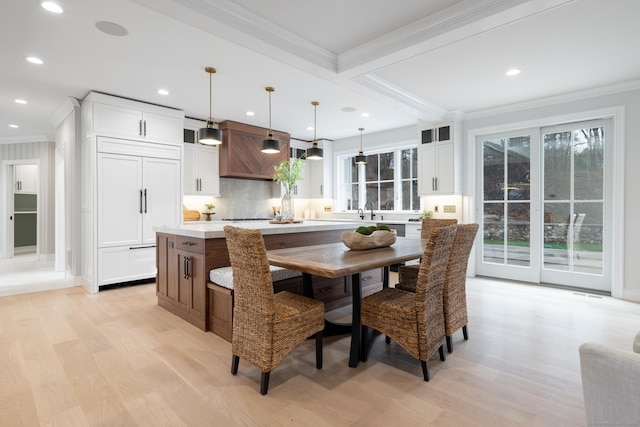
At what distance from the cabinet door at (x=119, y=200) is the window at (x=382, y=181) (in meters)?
4.10

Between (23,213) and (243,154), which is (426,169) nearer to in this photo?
(243,154)

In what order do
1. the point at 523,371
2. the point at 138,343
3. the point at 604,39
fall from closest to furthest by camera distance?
the point at 523,371 < the point at 138,343 < the point at 604,39

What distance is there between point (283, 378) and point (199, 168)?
4.44 m

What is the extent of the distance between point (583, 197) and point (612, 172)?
435 mm

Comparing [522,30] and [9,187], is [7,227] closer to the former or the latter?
[9,187]

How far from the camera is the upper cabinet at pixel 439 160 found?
537 cm

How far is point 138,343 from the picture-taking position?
2.76 m

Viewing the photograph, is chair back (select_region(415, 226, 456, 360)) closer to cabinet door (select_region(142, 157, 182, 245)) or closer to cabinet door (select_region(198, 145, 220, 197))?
cabinet door (select_region(142, 157, 182, 245))

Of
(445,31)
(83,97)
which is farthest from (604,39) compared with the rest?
(83,97)

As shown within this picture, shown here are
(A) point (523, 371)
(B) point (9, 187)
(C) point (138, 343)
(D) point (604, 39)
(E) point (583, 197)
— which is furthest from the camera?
(B) point (9, 187)

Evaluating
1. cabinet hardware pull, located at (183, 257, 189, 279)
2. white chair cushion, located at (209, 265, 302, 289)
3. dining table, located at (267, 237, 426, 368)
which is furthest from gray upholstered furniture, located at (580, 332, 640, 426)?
cabinet hardware pull, located at (183, 257, 189, 279)

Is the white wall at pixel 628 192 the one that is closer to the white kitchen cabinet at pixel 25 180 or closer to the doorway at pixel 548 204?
the doorway at pixel 548 204

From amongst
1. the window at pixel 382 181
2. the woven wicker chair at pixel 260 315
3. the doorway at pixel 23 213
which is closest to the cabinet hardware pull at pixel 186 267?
the woven wicker chair at pixel 260 315

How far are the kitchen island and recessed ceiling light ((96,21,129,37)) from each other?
176cm
